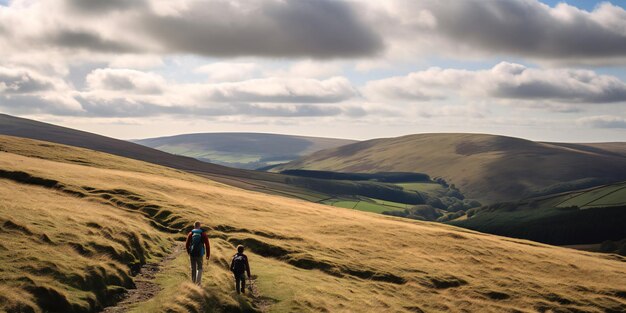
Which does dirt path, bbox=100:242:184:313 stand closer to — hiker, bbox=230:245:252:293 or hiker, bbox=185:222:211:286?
hiker, bbox=185:222:211:286

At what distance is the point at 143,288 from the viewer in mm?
33250

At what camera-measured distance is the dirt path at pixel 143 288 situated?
29.2 meters

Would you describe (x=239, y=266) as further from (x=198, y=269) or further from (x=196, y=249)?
(x=196, y=249)

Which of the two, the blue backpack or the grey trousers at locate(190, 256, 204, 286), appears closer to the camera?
the blue backpack

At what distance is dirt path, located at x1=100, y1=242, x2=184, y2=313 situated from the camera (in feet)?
96.0

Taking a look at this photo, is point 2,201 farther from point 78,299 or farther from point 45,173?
point 45,173

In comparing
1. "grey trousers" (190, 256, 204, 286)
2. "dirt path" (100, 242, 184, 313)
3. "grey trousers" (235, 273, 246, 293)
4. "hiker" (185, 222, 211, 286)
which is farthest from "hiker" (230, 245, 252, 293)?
"dirt path" (100, 242, 184, 313)

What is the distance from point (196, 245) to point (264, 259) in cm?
1791

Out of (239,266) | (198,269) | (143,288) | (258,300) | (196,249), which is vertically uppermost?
(196,249)

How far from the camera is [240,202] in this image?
3236 inches

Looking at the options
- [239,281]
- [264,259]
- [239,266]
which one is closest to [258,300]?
[239,281]

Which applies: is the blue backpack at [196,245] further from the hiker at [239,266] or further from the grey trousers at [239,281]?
the grey trousers at [239,281]

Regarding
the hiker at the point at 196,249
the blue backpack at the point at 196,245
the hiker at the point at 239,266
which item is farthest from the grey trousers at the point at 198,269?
the hiker at the point at 239,266

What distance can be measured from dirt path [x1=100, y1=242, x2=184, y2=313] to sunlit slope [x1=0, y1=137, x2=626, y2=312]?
0.76 metres
